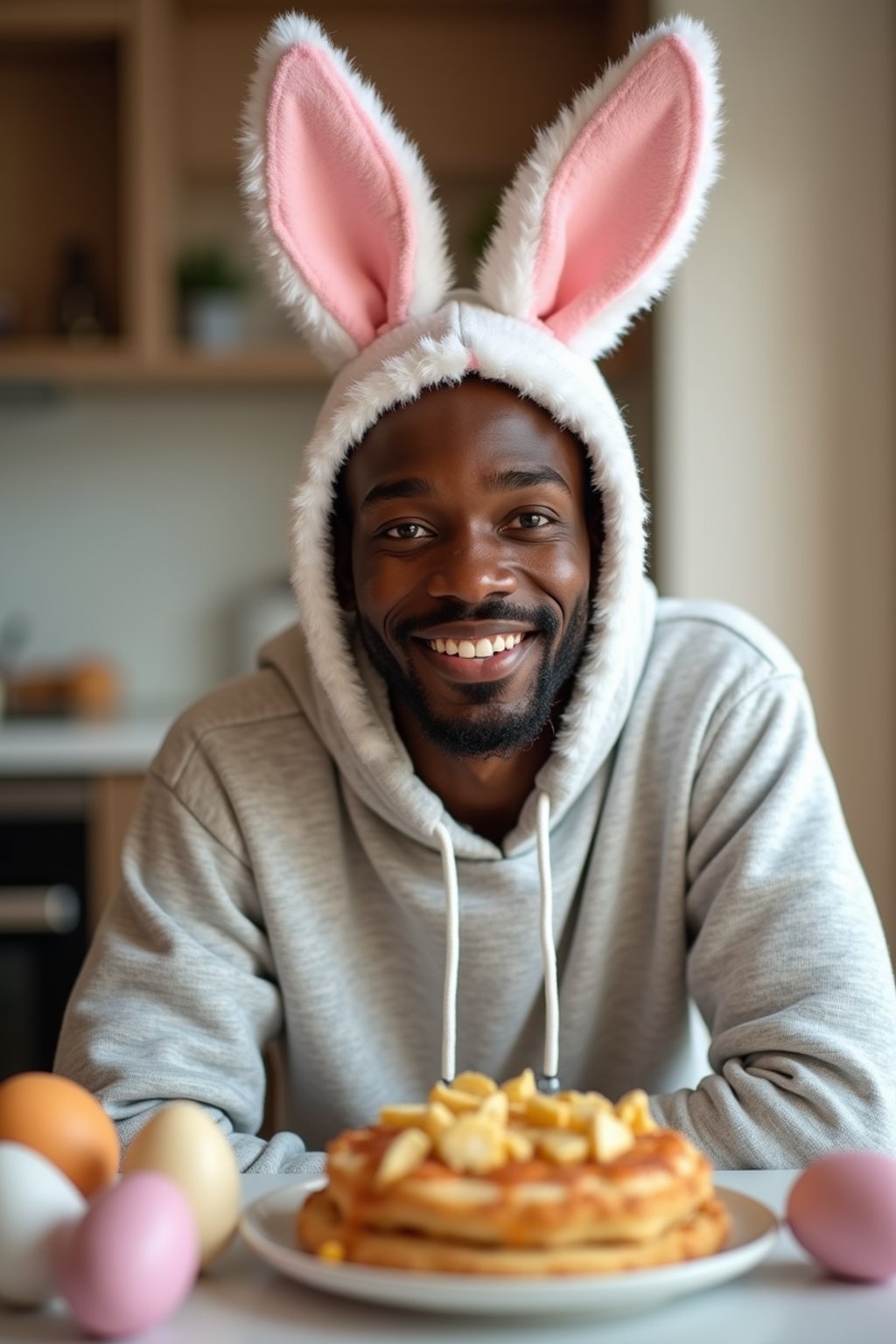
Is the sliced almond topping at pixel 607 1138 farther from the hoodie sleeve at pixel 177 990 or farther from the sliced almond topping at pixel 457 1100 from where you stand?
the hoodie sleeve at pixel 177 990

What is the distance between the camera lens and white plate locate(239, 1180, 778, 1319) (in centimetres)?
56

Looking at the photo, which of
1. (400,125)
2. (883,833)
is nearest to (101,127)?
(400,125)

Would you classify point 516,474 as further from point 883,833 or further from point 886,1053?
point 883,833

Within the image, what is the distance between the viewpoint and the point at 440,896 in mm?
1320

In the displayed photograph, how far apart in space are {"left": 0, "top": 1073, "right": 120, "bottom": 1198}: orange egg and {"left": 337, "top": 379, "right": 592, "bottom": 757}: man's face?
581 millimetres

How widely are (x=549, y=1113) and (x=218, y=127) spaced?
293 centimetres

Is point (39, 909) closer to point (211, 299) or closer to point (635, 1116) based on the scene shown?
point (211, 299)

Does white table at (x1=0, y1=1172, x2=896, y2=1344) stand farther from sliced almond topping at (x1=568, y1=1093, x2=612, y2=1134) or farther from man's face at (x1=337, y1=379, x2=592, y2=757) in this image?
man's face at (x1=337, y1=379, x2=592, y2=757)

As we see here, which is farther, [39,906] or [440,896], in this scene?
[39,906]

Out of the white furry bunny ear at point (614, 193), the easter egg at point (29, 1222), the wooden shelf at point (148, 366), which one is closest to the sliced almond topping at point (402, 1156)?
the easter egg at point (29, 1222)

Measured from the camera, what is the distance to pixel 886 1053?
1107 millimetres

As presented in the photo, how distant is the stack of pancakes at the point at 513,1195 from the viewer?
578mm

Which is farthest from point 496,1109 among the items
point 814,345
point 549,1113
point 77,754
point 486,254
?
point 814,345

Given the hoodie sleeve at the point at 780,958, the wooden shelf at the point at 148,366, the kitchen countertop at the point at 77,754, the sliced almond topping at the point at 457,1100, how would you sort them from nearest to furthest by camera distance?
the sliced almond topping at the point at 457,1100, the hoodie sleeve at the point at 780,958, the kitchen countertop at the point at 77,754, the wooden shelf at the point at 148,366
